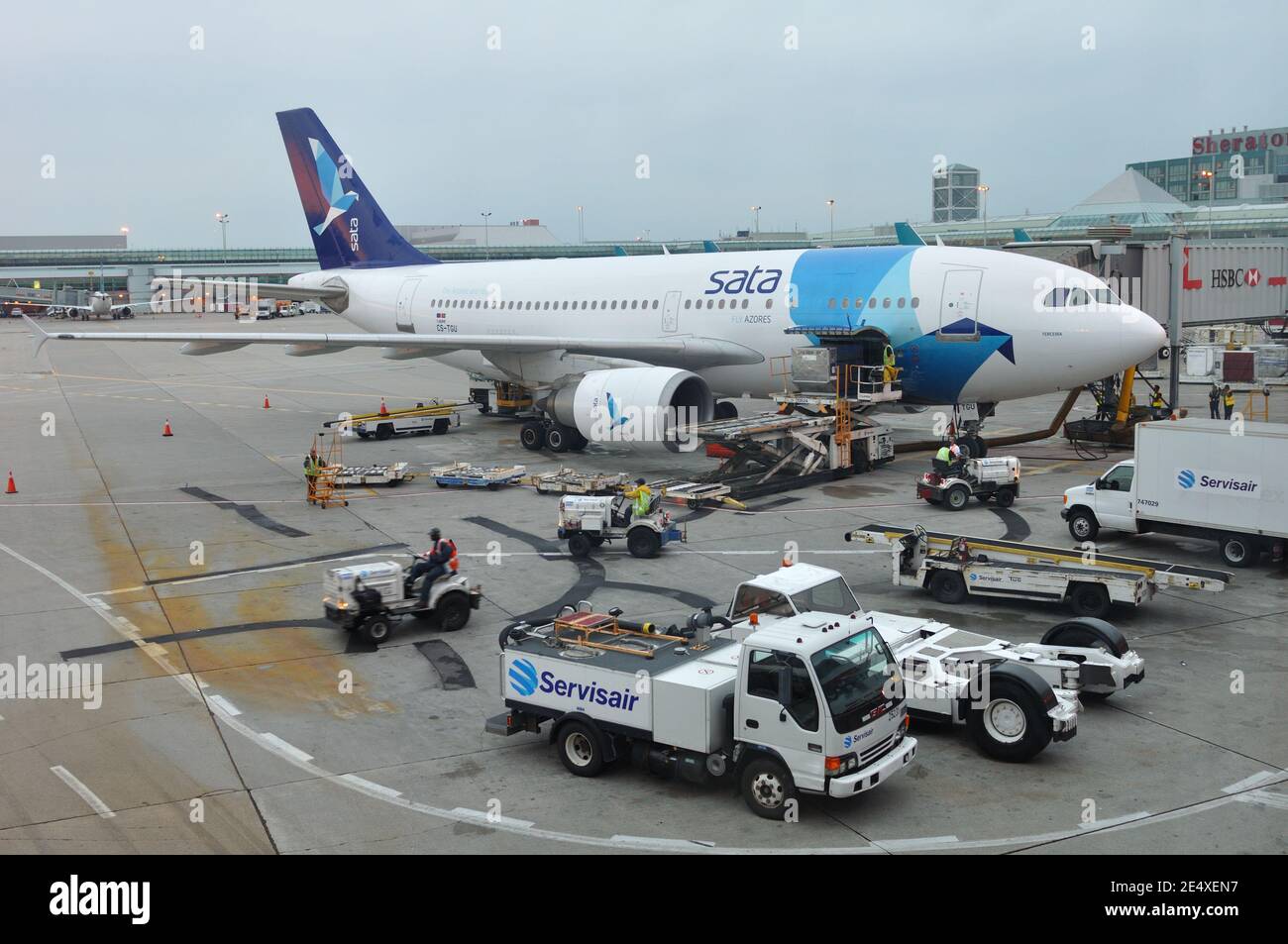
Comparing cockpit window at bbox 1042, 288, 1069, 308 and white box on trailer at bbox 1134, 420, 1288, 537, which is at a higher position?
cockpit window at bbox 1042, 288, 1069, 308

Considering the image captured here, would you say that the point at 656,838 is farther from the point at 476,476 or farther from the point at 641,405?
the point at 476,476

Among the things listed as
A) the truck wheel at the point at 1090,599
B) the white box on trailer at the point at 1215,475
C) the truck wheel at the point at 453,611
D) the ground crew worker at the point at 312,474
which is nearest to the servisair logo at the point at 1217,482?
the white box on trailer at the point at 1215,475

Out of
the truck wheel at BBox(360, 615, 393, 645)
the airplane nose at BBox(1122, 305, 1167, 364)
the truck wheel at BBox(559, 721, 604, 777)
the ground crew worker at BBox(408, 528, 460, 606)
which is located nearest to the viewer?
the truck wheel at BBox(559, 721, 604, 777)

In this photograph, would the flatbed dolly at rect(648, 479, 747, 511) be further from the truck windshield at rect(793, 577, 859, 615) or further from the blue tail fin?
the blue tail fin

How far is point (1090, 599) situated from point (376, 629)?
10.6 metres

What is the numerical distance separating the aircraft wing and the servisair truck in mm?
19058

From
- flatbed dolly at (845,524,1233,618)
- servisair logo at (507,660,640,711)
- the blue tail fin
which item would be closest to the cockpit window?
flatbed dolly at (845,524,1233,618)

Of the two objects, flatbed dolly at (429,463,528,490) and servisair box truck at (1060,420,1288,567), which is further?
flatbed dolly at (429,463,528,490)

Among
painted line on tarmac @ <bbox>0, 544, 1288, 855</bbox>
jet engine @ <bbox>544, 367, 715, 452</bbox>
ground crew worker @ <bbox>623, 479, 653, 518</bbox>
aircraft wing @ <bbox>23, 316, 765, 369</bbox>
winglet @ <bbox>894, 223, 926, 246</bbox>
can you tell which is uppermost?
winglet @ <bbox>894, 223, 926, 246</bbox>

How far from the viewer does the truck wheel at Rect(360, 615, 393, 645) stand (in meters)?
16.9
